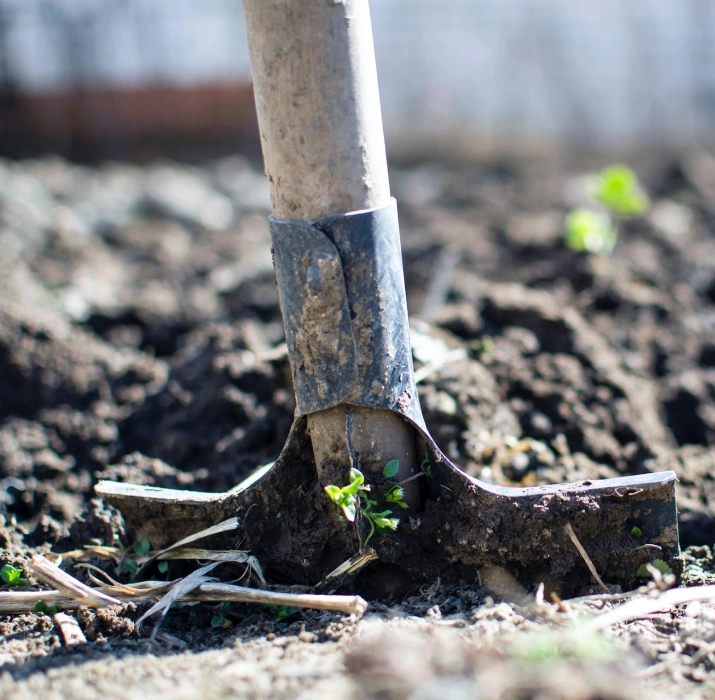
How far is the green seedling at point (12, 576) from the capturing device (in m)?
1.92

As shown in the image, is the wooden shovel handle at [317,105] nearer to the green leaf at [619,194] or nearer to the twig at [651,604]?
the twig at [651,604]

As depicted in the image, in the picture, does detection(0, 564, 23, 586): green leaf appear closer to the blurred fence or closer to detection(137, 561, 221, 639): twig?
detection(137, 561, 221, 639): twig

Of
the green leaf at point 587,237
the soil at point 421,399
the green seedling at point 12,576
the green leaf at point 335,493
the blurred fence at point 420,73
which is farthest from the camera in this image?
the blurred fence at point 420,73

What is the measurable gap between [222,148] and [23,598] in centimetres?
814

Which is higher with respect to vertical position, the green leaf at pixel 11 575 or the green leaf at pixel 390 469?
the green leaf at pixel 390 469

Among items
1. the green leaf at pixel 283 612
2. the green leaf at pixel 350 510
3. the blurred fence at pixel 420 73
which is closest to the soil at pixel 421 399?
the green leaf at pixel 283 612

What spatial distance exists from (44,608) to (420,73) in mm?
8592

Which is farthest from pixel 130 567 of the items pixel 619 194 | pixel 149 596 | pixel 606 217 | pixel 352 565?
pixel 606 217

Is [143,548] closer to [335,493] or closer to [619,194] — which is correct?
[335,493]

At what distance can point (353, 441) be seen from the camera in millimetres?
1790

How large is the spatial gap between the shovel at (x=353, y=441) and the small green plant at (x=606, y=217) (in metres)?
2.44

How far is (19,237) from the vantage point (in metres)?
5.11

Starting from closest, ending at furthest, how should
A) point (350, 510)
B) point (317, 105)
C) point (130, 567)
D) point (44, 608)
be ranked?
point (317, 105) → point (350, 510) → point (44, 608) → point (130, 567)

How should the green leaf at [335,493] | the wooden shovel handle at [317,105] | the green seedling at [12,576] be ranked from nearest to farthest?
1. the wooden shovel handle at [317,105]
2. the green leaf at [335,493]
3. the green seedling at [12,576]
